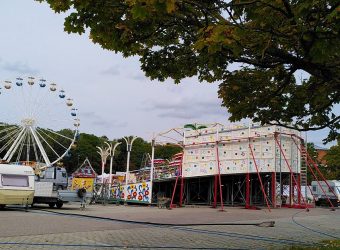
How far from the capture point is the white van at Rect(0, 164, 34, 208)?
25.3 metres

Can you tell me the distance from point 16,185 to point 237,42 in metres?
21.7

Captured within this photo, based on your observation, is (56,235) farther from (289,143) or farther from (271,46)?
(289,143)

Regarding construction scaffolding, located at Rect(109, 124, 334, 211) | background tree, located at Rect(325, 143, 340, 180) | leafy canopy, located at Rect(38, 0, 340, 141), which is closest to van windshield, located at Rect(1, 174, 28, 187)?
construction scaffolding, located at Rect(109, 124, 334, 211)

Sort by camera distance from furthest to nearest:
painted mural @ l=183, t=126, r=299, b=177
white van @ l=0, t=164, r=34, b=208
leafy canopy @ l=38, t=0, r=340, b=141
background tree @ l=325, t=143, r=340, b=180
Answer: background tree @ l=325, t=143, r=340, b=180 < painted mural @ l=183, t=126, r=299, b=177 < white van @ l=0, t=164, r=34, b=208 < leafy canopy @ l=38, t=0, r=340, b=141

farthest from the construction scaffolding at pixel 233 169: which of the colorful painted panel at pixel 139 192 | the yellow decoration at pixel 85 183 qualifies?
the yellow decoration at pixel 85 183

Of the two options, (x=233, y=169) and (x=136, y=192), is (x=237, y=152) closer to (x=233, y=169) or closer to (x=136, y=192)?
(x=233, y=169)

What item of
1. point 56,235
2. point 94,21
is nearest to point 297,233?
point 56,235

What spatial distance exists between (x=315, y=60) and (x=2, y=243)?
26.2 feet

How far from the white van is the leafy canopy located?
17.7m

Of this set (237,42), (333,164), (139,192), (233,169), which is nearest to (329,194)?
(233,169)

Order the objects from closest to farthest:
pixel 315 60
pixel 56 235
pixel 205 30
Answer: pixel 205 30 < pixel 315 60 < pixel 56 235

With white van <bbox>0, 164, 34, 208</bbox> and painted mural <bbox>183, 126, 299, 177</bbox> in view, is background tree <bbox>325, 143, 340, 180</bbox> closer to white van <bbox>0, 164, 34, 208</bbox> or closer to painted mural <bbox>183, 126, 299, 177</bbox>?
painted mural <bbox>183, 126, 299, 177</bbox>

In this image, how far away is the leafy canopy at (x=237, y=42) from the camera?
6656 millimetres

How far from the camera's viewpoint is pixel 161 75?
32.2ft
